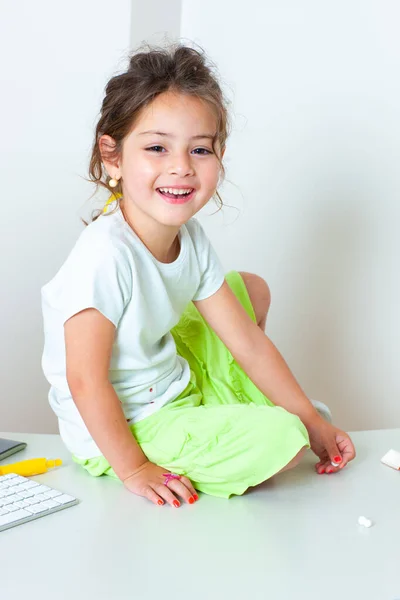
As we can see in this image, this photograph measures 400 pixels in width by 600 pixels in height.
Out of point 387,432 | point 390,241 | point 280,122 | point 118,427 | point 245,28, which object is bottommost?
point 387,432

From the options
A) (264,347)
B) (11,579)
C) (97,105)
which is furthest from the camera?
(97,105)

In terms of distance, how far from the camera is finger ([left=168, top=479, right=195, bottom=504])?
3.42ft

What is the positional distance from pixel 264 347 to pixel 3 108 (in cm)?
79

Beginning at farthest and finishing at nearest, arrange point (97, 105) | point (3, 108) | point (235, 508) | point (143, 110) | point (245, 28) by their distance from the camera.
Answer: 1. point (245, 28)
2. point (97, 105)
3. point (3, 108)
4. point (143, 110)
5. point (235, 508)

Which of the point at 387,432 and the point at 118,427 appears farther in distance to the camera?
the point at 387,432

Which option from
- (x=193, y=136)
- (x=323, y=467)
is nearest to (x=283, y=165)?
(x=193, y=136)

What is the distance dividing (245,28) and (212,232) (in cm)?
52

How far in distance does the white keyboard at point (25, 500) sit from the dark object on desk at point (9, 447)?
100 mm

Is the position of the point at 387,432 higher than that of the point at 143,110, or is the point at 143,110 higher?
the point at 143,110

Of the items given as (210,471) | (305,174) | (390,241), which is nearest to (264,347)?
(210,471)

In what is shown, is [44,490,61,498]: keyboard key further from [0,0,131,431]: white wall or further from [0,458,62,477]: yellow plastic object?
[0,0,131,431]: white wall

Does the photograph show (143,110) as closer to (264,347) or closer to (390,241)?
(264,347)

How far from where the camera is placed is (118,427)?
1076 millimetres

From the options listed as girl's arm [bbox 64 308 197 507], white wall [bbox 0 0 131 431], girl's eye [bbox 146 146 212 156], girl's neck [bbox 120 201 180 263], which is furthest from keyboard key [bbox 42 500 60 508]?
white wall [bbox 0 0 131 431]
